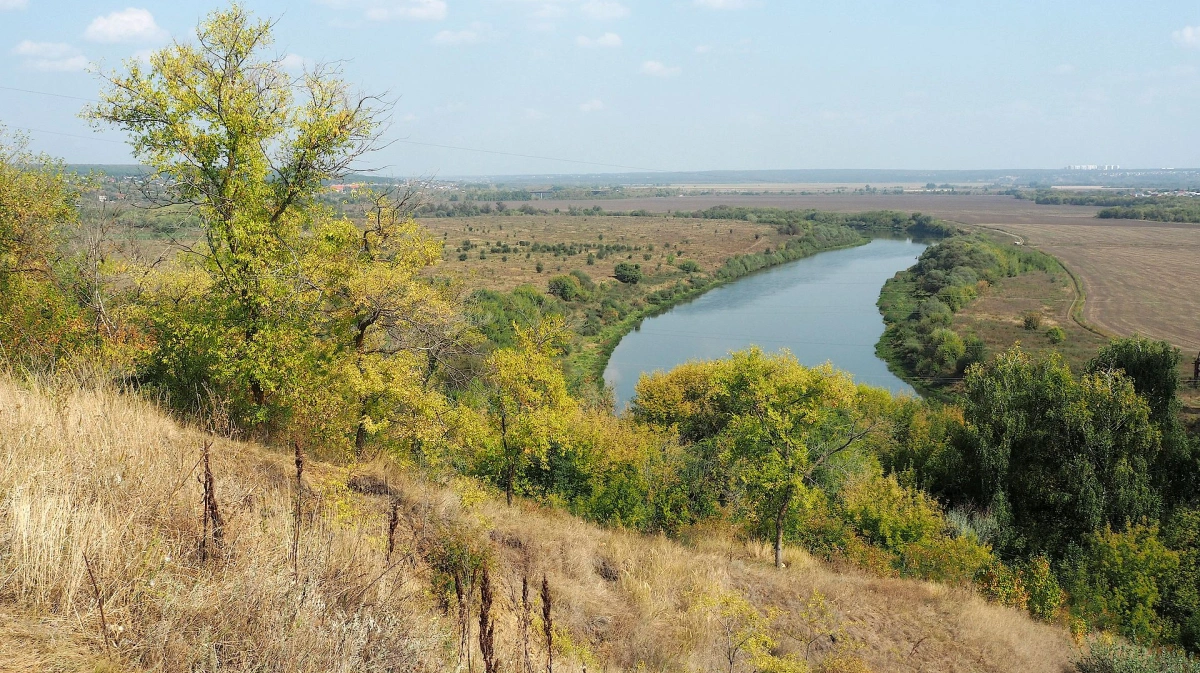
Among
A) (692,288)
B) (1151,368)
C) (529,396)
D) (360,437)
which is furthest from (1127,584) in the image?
(692,288)

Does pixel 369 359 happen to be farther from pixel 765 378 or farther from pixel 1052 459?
pixel 1052 459

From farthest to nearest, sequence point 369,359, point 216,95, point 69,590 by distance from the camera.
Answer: point 369,359 → point 216,95 → point 69,590

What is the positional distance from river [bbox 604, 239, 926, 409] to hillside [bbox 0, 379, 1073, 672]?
22185 millimetres

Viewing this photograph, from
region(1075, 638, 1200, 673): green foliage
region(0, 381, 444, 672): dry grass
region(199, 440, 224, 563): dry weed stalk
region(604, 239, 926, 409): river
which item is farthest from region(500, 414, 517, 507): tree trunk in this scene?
region(604, 239, 926, 409): river

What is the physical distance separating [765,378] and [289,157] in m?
8.98

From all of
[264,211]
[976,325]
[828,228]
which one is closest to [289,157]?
[264,211]

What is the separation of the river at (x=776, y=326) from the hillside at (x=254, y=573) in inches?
873

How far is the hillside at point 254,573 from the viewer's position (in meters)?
2.79

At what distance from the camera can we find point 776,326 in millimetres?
50812

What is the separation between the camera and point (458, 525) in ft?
24.5

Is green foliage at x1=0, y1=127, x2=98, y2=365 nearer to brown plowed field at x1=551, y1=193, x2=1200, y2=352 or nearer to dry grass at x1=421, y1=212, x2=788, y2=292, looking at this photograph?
dry grass at x1=421, y1=212, x2=788, y2=292

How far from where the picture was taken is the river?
4147cm

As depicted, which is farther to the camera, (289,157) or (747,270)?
(747,270)

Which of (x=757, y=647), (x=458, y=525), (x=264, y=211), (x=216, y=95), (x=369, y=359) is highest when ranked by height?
(x=216, y=95)
